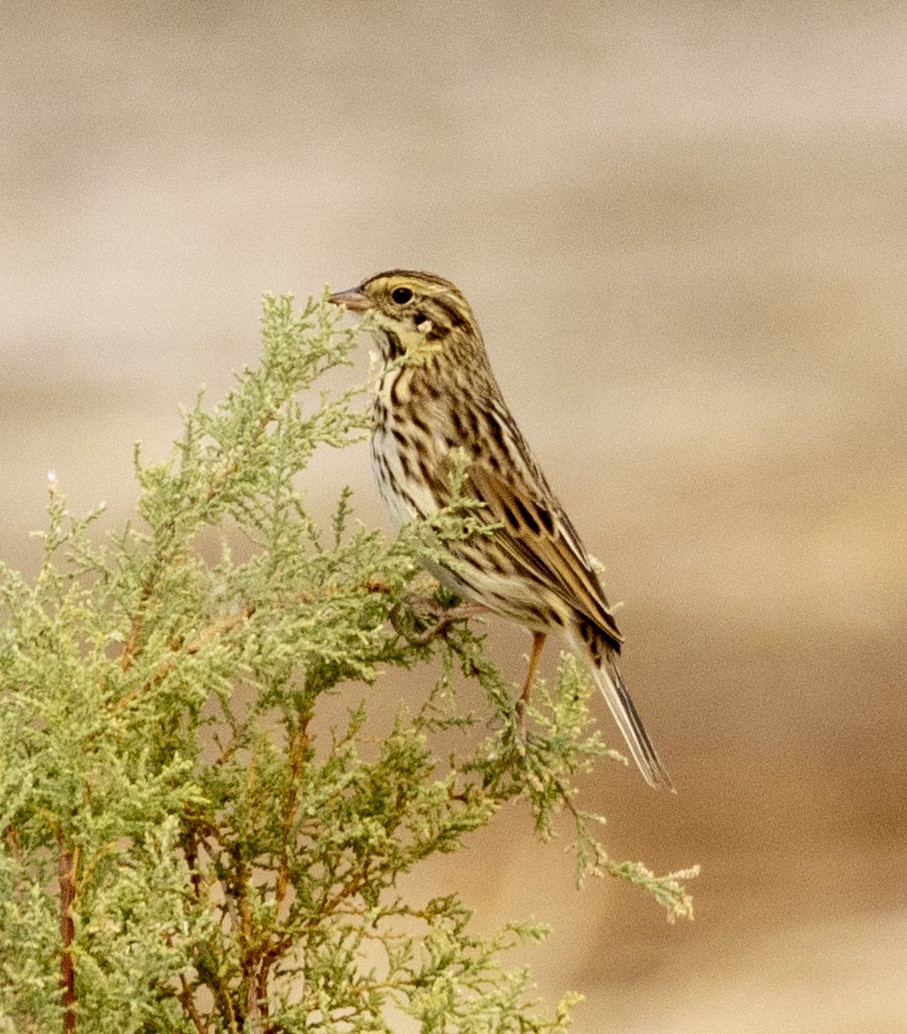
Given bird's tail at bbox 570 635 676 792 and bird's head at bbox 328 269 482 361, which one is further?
bird's head at bbox 328 269 482 361

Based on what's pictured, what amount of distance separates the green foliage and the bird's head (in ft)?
1.61

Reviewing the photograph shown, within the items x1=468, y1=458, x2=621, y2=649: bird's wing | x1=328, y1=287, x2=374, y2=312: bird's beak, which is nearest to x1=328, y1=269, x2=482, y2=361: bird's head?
x1=328, y1=287, x2=374, y2=312: bird's beak

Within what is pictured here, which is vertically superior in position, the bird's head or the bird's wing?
the bird's head

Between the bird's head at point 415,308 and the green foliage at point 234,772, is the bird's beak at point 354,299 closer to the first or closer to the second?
the bird's head at point 415,308

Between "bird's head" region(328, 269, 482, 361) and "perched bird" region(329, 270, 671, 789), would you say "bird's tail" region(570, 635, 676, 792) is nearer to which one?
"perched bird" region(329, 270, 671, 789)

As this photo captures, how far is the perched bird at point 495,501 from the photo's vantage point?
1.74 metres

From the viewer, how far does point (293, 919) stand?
1.42 metres

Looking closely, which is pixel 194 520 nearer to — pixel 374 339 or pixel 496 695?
pixel 496 695

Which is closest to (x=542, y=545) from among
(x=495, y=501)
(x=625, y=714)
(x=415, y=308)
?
(x=495, y=501)

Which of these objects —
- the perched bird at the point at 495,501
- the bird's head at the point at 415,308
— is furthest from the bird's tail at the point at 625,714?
the bird's head at the point at 415,308

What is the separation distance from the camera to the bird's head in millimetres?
1980

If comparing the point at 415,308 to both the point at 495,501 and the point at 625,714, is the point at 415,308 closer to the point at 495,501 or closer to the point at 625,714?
the point at 495,501

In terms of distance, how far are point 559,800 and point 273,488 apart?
1.48ft

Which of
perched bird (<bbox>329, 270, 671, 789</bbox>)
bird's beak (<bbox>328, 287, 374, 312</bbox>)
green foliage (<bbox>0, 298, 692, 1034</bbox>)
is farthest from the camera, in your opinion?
bird's beak (<bbox>328, 287, 374, 312</bbox>)
